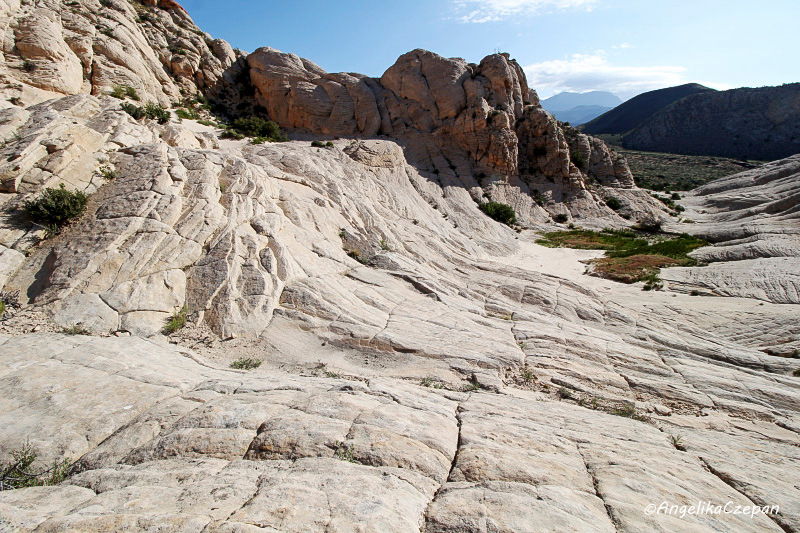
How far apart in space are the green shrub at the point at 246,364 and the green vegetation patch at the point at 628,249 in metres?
19.6

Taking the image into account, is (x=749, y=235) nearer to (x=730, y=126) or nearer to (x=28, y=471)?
(x=28, y=471)

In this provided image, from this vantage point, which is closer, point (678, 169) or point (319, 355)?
point (319, 355)

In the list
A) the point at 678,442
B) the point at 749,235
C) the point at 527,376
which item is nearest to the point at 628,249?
the point at 749,235

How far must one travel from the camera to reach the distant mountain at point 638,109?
438ft

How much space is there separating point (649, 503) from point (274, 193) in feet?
50.1

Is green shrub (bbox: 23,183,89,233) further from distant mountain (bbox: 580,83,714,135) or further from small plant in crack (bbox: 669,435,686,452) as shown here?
distant mountain (bbox: 580,83,714,135)

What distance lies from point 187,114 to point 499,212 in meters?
28.3

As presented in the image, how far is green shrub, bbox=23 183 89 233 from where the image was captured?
10.2 metres

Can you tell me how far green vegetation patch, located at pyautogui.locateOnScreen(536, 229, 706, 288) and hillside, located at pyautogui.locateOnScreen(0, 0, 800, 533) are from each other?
53cm

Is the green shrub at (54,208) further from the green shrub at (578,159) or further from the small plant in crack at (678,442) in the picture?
the green shrub at (578,159)

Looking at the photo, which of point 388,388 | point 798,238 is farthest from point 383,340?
point 798,238

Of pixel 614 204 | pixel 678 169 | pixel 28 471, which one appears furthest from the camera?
pixel 678 169

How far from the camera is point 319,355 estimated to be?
363 inches

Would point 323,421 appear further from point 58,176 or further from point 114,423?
point 58,176
